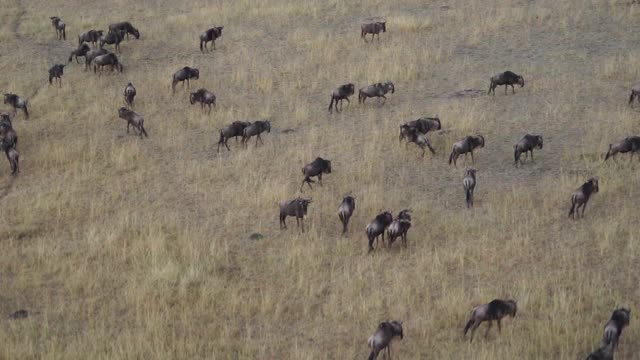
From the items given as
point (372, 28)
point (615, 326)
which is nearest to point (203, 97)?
point (372, 28)

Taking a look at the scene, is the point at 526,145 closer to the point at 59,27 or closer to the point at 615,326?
the point at 615,326

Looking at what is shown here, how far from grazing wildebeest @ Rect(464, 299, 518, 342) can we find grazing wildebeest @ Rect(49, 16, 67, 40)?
74.6 ft

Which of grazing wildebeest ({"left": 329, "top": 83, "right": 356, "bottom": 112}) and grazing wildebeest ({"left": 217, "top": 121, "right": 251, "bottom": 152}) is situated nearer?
grazing wildebeest ({"left": 217, "top": 121, "right": 251, "bottom": 152})

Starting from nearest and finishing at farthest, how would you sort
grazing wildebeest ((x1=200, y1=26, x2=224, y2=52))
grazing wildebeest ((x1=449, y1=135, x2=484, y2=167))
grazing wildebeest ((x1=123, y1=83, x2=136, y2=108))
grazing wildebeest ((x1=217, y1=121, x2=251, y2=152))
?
grazing wildebeest ((x1=449, y1=135, x2=484, y2=167)) < grazing wildebeest ((x1=217, y1=121, x2=251, y2=152)) < grazing wildebeest ((x1=123, y1=83, x2=136, y2=108)) < grazing wildebeest ((x1=200, y1=26, x2=224, y2=52))

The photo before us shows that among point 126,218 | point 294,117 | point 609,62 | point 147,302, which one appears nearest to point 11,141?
point 126,218

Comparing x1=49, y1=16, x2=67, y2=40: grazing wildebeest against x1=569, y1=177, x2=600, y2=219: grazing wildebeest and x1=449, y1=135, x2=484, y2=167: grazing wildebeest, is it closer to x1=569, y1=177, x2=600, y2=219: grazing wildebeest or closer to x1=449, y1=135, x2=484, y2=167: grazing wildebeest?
x1=449, y1=135, x2=484, y2=167: grazing wildebeest

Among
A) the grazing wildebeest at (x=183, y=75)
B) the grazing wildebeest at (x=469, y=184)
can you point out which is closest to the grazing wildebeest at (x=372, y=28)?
the grazing wildebeest at (x=183, y=75)

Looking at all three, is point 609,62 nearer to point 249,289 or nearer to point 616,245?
point 616,245

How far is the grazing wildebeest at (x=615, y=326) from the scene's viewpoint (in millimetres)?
10781

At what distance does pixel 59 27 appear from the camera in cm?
2997

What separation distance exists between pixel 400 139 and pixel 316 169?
9.74 feet

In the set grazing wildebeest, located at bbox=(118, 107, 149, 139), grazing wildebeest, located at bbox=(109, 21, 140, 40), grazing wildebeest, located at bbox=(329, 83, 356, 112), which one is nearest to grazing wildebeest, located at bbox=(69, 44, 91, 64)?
grazing wildebeest, located at bbox=(109, 21, 140, 40)

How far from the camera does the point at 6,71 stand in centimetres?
2680

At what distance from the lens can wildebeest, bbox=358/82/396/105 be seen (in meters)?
22.5
